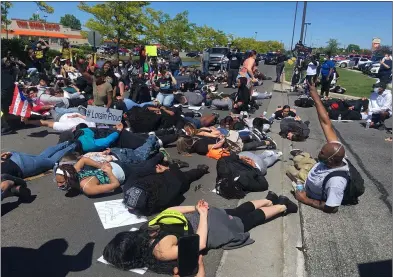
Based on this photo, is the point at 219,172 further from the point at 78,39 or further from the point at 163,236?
the point at 78,39

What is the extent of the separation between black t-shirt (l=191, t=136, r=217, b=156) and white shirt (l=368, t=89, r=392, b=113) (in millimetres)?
6137

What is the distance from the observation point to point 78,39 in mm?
69375

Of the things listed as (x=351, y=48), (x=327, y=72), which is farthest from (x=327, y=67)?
(x=351, y=48)

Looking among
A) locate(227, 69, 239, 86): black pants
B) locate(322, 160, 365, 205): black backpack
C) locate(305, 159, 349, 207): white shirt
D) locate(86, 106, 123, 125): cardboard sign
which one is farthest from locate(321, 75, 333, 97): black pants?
locate(305, 159, 349, 207): white shirt

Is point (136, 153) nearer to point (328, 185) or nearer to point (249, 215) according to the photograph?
point (249, 215)

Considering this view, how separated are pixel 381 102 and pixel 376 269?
8.18 m

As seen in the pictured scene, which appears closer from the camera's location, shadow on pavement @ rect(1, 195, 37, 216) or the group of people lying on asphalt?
the group of people lying on asphalt

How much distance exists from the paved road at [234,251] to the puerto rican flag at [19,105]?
2.89 m

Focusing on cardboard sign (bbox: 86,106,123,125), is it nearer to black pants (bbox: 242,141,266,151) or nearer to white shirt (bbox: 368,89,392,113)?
black pants (bbox: 242,141,266,151)

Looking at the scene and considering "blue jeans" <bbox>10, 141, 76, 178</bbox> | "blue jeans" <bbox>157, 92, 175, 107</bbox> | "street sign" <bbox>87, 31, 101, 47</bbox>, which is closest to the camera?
"blue jeans" <bbox>10, 141, 76, 178</bbox>

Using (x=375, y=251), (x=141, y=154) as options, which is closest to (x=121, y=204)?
(x=141, y=154)

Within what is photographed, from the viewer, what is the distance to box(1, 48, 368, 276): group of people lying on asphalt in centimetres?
332

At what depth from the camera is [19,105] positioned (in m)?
7.49

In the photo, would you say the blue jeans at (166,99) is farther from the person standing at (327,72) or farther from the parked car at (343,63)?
the parked car at (343,63)
